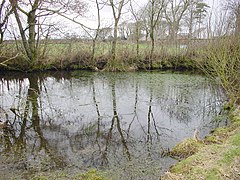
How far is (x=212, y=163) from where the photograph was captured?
3.58 metres

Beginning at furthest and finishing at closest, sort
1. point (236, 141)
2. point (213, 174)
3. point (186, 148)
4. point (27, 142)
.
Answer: point (27, 142) < point (186, 148) < point (236, 141) < point (213, 174)

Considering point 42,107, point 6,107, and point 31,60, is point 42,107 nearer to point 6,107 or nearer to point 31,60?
point 6,107

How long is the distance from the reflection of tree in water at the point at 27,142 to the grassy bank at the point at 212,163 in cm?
203

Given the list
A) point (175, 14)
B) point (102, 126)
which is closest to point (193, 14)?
point (175, 14)

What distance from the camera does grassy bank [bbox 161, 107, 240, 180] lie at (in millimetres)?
3289

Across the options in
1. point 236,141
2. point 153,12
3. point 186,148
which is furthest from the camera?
point 153,12

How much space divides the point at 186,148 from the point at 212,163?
0.92m

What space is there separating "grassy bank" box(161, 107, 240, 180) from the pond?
0.39m

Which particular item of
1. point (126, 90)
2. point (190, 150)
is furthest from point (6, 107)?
point (190, 150)

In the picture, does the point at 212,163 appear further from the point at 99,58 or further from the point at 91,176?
the point at 99,58

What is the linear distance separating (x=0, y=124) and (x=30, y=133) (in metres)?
0.92

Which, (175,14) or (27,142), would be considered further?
(175,14)

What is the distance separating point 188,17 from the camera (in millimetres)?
20688

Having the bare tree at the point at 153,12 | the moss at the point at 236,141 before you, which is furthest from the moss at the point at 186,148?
the bare tree at the point at 153,12
